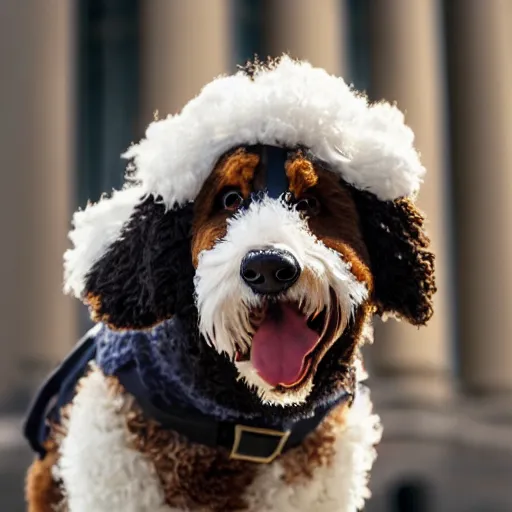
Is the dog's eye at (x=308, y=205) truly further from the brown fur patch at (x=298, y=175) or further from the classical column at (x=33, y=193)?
the classical column at (x=33, y=193)

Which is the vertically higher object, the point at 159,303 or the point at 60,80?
the point at 60,80

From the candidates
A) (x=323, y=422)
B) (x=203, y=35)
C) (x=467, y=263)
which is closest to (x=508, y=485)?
(x=467, y=263)

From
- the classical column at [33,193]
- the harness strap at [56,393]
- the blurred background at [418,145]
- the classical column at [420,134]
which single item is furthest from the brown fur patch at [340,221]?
the classical column at [420,134]

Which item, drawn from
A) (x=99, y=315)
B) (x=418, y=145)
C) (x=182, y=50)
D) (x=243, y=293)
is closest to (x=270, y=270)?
(x=243, y=293)

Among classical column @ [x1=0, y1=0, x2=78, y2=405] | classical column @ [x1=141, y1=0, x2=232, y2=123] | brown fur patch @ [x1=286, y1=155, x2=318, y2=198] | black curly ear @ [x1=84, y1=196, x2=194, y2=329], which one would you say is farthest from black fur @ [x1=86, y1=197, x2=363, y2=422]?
classical column @ [x1=141, y1=0, x2=232, y2=123]

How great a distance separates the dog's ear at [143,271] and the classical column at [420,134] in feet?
27.7

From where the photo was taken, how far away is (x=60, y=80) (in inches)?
388

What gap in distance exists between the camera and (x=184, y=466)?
2.09 m

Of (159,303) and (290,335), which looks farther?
(159,303)

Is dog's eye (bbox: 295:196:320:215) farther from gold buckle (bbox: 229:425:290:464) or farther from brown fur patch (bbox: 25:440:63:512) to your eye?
brown fur patch (bbox: 25:440:63:512)

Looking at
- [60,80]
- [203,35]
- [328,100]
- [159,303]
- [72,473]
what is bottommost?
[72,473]

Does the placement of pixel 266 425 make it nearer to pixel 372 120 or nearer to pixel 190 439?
pixel 190 439

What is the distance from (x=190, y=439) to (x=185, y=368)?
0.60ft

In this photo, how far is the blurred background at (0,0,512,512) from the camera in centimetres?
919
